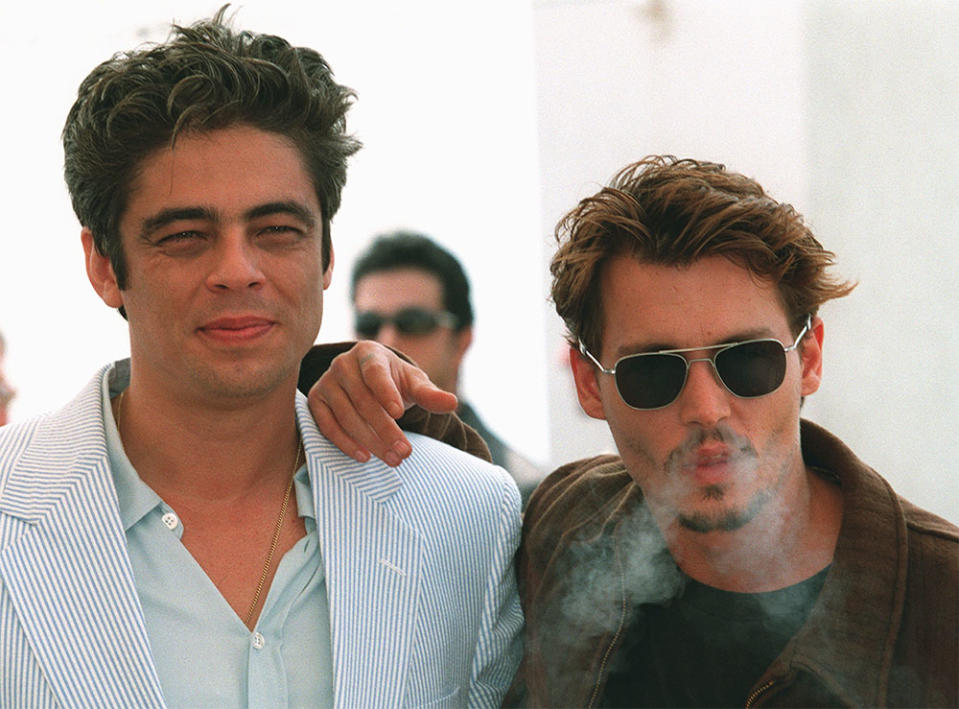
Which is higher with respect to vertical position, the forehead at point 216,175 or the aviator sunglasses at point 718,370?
the forehead at point 216,175

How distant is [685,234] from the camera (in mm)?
1872

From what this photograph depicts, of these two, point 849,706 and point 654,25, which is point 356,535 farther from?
point 654,25

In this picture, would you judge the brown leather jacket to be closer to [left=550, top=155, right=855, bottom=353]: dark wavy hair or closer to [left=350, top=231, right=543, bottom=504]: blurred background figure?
[left=550, top=155, right=855, bottom=353]: dark wavy hair

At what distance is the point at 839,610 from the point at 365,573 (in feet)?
2.87

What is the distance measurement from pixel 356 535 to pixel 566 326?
2.13ft

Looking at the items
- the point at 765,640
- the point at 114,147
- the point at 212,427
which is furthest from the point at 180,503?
the point at 765,640

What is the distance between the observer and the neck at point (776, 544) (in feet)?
5.88

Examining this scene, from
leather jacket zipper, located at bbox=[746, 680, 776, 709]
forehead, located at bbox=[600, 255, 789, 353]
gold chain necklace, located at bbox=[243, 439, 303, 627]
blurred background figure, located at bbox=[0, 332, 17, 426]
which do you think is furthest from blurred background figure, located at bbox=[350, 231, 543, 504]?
leather jacket zipper, located at bbox=[746, 680, 776, 709]

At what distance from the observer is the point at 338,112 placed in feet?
7.21

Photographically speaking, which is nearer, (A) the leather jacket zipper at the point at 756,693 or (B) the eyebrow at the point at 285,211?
(A) the leather jacket zipper at the point at 756,693

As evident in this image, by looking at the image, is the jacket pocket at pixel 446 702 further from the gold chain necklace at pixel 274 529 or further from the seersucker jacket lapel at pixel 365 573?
the gold chain necklace at pixel 274 529

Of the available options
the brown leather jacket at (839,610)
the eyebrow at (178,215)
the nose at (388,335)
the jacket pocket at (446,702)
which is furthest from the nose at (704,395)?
the nose at (388,335)

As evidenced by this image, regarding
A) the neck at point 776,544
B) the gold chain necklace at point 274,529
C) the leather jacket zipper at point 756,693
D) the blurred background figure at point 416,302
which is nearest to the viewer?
the leather jacket zipper at point 756,693

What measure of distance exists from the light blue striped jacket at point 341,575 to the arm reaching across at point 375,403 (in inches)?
1.9
